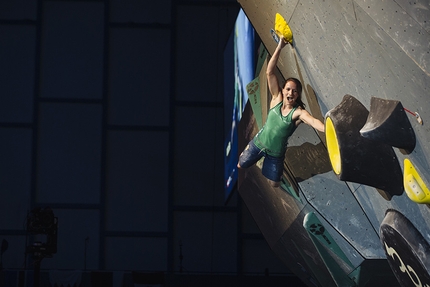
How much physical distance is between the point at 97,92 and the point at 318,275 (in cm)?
846

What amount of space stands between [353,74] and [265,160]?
7.31 ft

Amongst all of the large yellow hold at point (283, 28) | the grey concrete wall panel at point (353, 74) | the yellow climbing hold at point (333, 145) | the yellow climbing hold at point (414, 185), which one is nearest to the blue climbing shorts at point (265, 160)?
the grey concrete wall panel at point (353, 74)

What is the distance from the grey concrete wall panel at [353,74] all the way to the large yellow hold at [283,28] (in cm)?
5

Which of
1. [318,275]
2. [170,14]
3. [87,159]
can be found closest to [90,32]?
[170,14]

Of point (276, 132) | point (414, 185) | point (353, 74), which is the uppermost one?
point (353, 74)

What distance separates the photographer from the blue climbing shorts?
590cm

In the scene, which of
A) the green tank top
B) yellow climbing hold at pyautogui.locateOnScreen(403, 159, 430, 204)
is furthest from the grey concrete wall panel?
the green tank top

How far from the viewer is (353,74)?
408cm

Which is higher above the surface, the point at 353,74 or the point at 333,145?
the point at 353,74

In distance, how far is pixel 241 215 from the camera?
14648 millimetres

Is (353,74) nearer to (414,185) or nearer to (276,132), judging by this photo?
(414,185)

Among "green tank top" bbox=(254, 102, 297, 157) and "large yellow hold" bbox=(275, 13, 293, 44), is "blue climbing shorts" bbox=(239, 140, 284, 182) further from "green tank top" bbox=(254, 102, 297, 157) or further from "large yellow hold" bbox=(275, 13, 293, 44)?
"large yellow hold" bbox=(275, 13, 293, 44)

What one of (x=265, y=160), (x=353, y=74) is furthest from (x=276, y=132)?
(x=353, y=74)

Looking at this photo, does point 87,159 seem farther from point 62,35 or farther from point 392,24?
point 392,24
